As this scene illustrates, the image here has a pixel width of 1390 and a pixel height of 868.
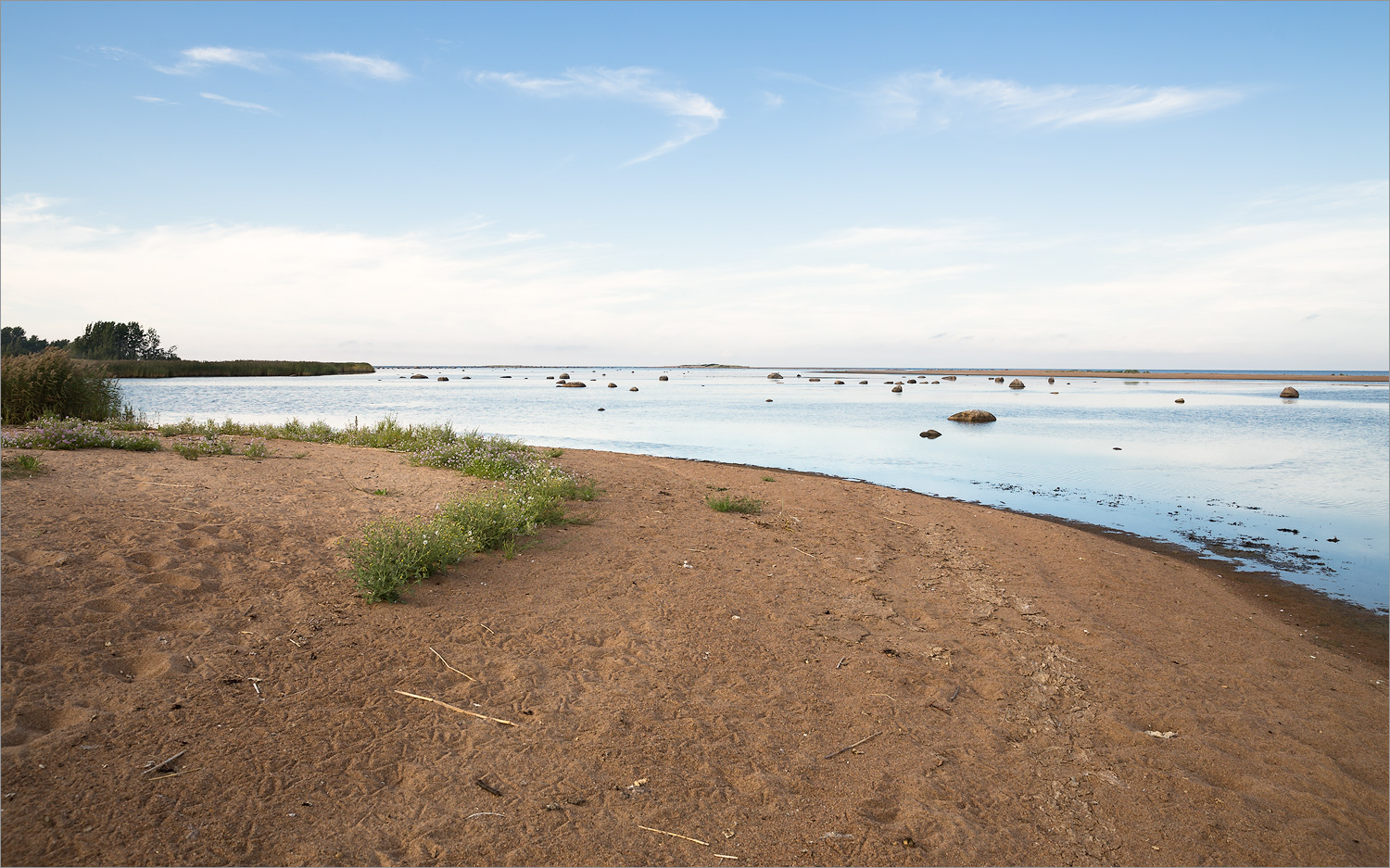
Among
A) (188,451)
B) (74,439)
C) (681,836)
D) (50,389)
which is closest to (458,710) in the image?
(681,836)

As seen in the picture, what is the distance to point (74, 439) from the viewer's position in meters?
9.93

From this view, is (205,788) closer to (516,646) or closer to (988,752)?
(516,646)

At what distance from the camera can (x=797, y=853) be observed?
3.79 meters

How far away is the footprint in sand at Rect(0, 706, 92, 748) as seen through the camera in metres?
3.86

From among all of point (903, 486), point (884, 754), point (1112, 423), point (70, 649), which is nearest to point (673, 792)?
point (884, 754)

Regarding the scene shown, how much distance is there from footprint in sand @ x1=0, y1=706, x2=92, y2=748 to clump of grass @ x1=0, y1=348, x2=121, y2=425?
11923 mm

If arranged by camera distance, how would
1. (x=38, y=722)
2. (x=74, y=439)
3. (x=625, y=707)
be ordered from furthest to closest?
(x=74, y=439) → (x=625, y=707) → (x=38, y=722)

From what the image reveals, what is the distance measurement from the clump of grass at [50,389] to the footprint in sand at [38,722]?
1192cm

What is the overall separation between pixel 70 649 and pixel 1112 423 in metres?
41.1

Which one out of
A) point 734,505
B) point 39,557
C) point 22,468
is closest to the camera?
point 39,557

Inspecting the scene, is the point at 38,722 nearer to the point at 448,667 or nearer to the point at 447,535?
the point at 448,667

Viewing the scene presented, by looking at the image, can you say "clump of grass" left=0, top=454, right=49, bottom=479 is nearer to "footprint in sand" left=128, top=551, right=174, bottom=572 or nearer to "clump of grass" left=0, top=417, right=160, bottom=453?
"clump of grass" left=0, top=417, right=160, bottom=453

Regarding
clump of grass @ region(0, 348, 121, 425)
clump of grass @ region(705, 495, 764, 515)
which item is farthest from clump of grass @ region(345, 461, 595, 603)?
clump of grass @ region(0, 348, 121, 425)

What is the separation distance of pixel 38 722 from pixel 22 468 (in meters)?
5.69
